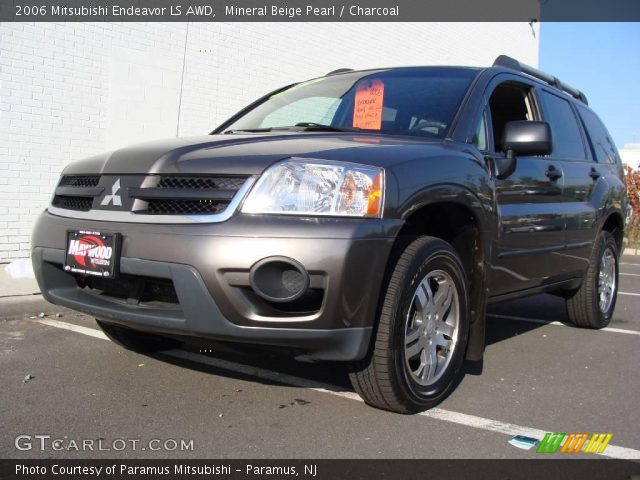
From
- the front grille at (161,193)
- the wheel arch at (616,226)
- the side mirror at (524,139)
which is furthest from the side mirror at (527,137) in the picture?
the wheel arch at (616,226)

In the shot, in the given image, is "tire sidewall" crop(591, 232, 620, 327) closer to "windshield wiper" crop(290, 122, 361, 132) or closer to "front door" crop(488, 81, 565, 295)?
"front door" crop(488, 81, 565, 295)

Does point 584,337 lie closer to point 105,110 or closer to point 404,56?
point 105,110

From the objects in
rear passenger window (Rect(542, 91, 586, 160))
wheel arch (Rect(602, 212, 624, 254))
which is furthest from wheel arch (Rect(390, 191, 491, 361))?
wheel arch (Rect(602, 212, 624, 254))

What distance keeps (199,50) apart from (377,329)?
6.75 meters

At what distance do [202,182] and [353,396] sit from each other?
1.40 metres

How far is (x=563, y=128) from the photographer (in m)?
4.88

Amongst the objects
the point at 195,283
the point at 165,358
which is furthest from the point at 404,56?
the point at 195,283

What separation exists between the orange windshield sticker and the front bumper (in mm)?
1193

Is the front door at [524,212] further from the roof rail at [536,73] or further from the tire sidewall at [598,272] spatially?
the tire sidewall at [598,272]

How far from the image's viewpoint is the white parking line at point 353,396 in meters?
2.84

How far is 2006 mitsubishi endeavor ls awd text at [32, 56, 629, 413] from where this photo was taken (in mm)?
2604

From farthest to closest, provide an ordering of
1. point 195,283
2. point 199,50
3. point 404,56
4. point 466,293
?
point 404,56, point 199,50, point 466,293, point 195,283
